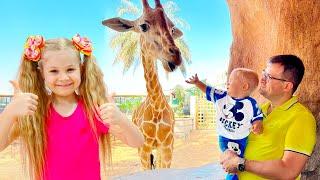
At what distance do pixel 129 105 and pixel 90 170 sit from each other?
3263mm

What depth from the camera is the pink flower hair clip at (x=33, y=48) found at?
143 cm

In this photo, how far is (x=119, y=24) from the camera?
338cm

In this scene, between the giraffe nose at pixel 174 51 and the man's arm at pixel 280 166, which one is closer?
the man's arm at pixel 280 166

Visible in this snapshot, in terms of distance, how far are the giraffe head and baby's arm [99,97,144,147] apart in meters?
2.00

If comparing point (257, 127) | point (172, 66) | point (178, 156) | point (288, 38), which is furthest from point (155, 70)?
point (178, 156)

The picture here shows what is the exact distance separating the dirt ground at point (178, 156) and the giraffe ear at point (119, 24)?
2.47 metres

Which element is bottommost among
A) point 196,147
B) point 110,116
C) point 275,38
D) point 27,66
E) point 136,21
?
point 196,147

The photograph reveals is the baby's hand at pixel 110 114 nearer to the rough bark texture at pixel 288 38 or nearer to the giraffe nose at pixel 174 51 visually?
the rough bark texture at pixel 288 38

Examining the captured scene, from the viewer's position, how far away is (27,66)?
1458 millimetres

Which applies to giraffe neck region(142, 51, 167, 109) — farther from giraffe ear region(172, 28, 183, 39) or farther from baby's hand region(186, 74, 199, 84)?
baby's hand region(186, 74, 199, 84)

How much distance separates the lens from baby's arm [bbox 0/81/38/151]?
50.9 inches

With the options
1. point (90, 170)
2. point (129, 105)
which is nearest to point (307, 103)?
point (90, 170)

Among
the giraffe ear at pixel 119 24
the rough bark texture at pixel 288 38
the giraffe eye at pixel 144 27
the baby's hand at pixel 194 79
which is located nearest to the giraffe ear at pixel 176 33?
the giraffe eye at pixel 144 27

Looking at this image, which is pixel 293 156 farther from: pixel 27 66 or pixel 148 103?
pixel 148 103
